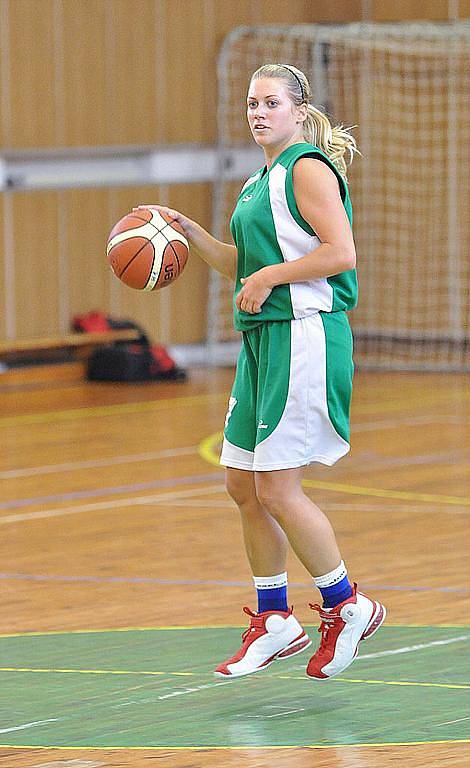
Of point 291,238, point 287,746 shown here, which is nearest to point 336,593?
→ point 287,746

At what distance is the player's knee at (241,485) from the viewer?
3.94 metres

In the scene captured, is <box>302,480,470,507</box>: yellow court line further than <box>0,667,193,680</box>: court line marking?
Yes

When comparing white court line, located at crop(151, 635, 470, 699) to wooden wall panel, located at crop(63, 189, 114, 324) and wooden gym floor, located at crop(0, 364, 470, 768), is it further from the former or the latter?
wooden wall panel, located at crop(63, 189, 114, 324)

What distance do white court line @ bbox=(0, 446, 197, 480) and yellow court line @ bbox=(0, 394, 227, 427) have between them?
5.07 ft

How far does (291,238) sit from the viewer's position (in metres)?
3.85

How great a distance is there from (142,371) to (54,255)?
48.2 inches

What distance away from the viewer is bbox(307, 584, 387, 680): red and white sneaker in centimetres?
384

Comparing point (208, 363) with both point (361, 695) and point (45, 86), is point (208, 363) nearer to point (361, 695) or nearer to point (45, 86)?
point (45, 86)

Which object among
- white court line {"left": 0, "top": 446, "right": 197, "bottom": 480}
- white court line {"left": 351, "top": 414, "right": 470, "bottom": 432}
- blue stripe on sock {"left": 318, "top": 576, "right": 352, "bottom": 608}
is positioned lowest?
white court line {"left": 351, "top": 414, "right": 470, "bottom": 432}

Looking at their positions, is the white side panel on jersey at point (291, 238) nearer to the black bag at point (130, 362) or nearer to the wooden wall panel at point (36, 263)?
the black bag at point (130, 362)

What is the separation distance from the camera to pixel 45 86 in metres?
12.2

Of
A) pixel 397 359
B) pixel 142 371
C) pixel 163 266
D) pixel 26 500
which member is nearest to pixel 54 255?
pixel 142 371

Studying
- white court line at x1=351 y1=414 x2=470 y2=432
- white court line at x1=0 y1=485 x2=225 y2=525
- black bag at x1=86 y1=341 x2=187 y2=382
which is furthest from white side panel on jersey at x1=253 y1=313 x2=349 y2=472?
black bag at x1=86 y1=341 x2=187 y2=382

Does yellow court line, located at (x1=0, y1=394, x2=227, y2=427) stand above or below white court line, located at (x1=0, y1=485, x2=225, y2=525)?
below
